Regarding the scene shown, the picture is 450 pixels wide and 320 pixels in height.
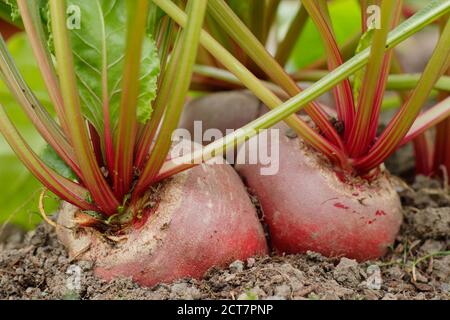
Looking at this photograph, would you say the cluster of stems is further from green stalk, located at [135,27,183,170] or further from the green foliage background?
the green foliage background

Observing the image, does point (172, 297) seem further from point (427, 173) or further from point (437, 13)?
point (427, 173)

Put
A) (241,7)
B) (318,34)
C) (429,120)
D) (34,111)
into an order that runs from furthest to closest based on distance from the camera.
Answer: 1. (318,34)
2. (241,7)
3. (429,120)
4. (34,111)

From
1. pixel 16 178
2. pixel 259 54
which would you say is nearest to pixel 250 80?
pixel 259 54

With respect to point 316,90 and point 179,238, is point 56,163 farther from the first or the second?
point 316,90

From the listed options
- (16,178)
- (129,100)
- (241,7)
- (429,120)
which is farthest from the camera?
(16,178)

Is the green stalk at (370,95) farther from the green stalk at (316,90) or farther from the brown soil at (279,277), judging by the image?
the brown soil at (279,277)

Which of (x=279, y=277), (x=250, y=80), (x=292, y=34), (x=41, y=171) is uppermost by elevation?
(x=292, y=34)
